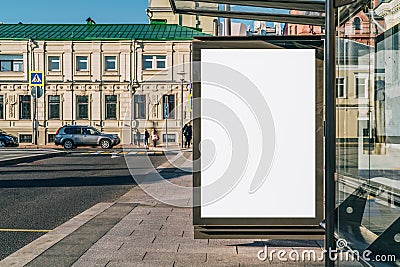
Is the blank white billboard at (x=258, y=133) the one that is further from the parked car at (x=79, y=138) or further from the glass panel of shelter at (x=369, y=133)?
the parked car at (x=79, y=138)

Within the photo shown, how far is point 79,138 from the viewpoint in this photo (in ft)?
135

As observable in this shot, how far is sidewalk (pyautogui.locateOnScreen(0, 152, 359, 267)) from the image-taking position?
6.35 metres

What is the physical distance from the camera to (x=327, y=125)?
4.09 meters

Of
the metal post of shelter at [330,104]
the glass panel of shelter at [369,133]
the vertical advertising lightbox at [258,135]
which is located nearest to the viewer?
the metal post of shelter at [330,104]

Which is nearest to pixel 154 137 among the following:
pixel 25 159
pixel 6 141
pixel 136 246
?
pixel 6 141

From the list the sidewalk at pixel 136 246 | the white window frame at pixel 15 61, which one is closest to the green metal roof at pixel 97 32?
the white window frame at pixel 15 61

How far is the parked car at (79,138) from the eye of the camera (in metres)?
40.9

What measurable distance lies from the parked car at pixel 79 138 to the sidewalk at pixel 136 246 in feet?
104

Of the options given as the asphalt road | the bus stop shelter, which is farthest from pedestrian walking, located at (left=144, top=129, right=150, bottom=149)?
the bus stop shelter

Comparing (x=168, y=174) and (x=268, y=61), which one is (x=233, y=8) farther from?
(x=168, y=174)

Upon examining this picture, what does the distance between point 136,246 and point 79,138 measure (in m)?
34.9

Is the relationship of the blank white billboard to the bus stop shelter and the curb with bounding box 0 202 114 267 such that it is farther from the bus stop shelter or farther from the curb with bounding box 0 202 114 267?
the curb with bounding box 0 202 114 267

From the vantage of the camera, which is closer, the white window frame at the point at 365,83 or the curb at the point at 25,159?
the white window frame at the point at 365,83

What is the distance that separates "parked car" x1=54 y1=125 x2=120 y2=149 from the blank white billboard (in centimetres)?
3536
